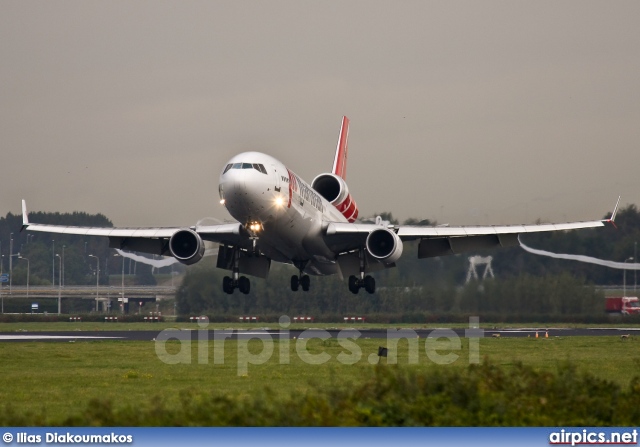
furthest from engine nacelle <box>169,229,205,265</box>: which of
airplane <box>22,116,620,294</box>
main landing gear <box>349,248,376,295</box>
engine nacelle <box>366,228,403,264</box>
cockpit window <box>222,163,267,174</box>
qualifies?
main landing gear <box>349,248,376,295</box>

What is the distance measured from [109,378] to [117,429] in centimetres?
1381

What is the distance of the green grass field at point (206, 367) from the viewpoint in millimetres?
24219

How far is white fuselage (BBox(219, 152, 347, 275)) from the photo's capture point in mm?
38125

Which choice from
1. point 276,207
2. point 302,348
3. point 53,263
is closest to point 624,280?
point 302,348

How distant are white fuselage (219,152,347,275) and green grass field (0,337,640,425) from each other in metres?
4.04

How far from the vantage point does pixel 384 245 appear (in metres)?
45.2

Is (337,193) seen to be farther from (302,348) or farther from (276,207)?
(302,348)

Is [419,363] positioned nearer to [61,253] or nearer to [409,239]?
[409,239]

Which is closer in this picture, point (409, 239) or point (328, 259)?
point (328, 259)

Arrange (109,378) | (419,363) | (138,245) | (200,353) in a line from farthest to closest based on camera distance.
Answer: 1. (138,245)
2. (200,353)
3. (419,363)
4. (109,378)

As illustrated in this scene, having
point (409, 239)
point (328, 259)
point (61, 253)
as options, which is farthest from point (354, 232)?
point (61, 253)

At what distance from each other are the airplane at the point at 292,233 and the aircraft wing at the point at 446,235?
0.05 metres

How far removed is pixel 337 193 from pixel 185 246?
35.5 ft

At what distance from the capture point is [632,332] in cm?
5538
